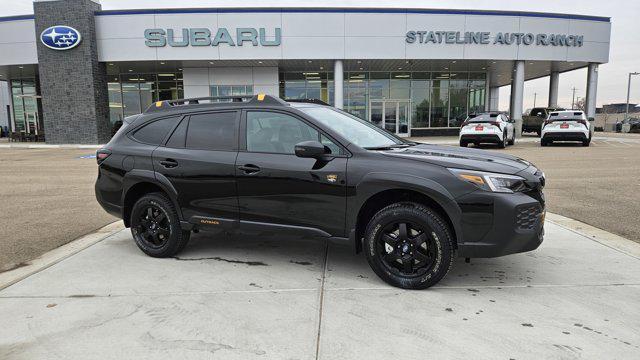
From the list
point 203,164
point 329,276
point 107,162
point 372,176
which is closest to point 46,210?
point 107,162

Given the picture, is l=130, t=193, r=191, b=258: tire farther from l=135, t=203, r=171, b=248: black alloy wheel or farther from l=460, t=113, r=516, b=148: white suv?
l=460, t=113, r=516, b=148: white suv

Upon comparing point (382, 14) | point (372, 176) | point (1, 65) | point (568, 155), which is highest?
point (382, 14)

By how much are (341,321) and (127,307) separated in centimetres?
176

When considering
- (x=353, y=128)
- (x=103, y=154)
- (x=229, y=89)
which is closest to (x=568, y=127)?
(x=353, y=128)

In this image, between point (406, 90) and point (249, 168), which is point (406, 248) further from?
point (406, 90)

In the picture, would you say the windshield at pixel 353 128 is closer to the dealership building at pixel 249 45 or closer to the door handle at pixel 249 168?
the door handle at pixel 249 168

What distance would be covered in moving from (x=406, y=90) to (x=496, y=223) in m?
27.4

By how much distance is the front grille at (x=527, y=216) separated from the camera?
11.6 ft

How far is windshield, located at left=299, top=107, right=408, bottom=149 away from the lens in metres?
4.29

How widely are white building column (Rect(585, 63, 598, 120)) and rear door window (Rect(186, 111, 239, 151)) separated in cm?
2892

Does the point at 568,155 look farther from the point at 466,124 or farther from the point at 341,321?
the point at 341,321

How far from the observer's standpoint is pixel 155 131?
497cm

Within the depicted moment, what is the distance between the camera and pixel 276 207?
4.22m

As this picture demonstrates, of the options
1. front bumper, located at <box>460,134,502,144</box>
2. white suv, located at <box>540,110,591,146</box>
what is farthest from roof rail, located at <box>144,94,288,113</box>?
white suv, located at <box>540,110,591,146</box>
